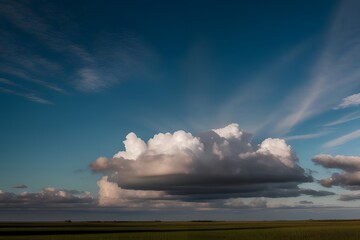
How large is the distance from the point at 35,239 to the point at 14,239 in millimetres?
3364

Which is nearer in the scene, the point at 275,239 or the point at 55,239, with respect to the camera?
the point at 55,239

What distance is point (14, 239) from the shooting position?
64.7m

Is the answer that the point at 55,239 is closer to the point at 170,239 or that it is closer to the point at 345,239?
the point at 170,239

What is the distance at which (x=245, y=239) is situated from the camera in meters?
70.6

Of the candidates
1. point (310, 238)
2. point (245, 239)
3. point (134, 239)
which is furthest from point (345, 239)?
point (134, 239)

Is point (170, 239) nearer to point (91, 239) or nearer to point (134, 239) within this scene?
point (134, 239)

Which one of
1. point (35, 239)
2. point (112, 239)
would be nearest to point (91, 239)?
point (112, 239)

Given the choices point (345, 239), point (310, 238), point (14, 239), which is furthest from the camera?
point (310, 238)

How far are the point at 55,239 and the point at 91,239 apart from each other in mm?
6207

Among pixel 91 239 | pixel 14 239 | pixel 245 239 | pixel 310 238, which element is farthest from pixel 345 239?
pixel 14 239

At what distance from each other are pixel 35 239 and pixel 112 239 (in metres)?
13.3

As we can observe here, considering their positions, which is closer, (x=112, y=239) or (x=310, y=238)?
(x=112, y=239)

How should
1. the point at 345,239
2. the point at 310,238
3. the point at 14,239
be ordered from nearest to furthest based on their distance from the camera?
the point at 14,239, the point at 345,239, the point at 310,238

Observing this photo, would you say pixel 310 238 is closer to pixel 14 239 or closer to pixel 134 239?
pixel 134 239
